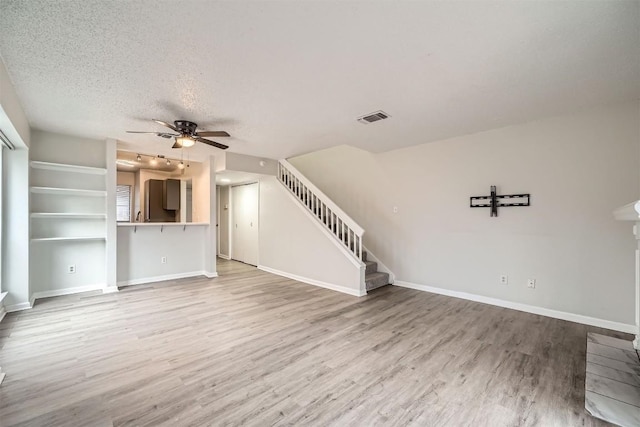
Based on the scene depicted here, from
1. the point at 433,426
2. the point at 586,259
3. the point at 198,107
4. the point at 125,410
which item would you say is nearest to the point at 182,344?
the point at 125,410

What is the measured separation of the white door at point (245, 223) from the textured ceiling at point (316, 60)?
3.36 meters

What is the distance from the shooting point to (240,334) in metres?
2.86

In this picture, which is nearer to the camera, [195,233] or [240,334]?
[240,334]

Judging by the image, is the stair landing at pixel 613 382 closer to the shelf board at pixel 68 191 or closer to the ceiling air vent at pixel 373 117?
the ceiling air vent at pixel 373 117

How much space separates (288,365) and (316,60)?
2.51 meters

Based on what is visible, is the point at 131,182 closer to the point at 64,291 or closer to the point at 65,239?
the point at 65,239

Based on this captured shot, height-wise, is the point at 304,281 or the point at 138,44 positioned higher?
the point at 138,44

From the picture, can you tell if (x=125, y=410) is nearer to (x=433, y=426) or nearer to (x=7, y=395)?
(x=7, y=395)

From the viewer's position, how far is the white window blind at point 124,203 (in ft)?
24.3

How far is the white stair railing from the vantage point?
467 centimetres

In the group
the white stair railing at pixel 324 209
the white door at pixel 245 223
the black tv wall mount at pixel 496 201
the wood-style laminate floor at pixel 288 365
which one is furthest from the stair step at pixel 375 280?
the white door at pixel 245 223

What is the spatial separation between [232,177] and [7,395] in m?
4.78

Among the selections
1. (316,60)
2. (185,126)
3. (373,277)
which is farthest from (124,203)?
(316,60)

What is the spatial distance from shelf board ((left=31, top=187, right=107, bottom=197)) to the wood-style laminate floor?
1613mm
